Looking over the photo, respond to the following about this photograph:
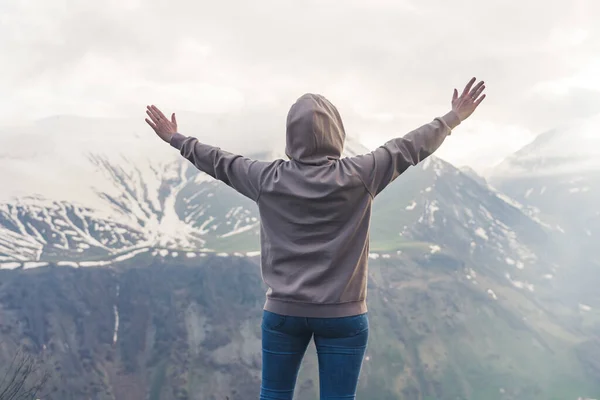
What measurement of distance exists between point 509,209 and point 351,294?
290ft

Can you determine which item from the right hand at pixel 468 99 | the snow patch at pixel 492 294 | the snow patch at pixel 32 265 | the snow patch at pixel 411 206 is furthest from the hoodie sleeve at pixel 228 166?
the snow patch at pixel 411 206

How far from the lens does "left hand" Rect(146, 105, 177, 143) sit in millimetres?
2311

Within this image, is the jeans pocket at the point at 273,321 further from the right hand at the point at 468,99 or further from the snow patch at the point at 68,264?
the snow patch at the point at 68,264

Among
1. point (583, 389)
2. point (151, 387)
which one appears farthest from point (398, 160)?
point (583, 389)

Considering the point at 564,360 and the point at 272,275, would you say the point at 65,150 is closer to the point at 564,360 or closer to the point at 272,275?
the point at 564,360

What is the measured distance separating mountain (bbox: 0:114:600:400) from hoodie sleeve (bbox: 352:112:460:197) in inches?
2090

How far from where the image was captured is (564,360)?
6050 centimetres

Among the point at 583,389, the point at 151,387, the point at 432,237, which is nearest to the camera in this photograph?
the point at 151,387

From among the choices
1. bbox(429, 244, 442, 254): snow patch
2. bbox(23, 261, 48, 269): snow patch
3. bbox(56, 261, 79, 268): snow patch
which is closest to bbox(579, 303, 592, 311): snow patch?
bbox(429, 244, 442, 254): snow patch

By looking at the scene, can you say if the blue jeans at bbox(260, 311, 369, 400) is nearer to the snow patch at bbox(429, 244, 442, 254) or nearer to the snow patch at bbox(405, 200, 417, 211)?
the snow patch at bbox(429, 244, 442, 254)

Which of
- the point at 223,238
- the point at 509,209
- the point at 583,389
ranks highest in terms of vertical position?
the point at 509,209

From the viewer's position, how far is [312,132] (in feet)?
6.31

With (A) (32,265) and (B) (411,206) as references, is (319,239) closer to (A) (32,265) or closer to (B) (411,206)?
(A) (32,265)

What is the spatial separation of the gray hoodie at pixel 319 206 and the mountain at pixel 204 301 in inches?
2086
